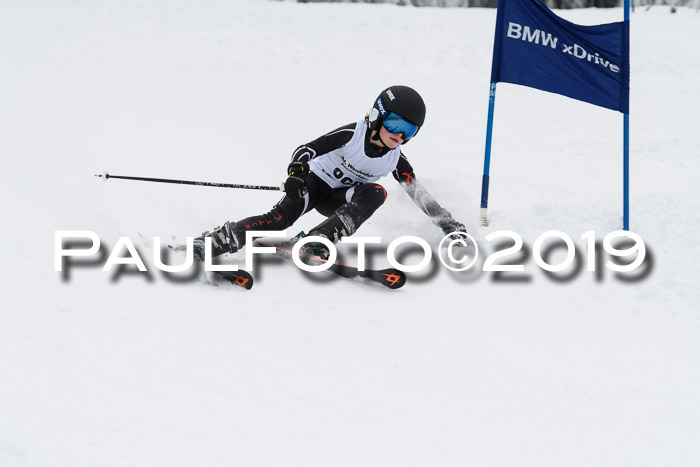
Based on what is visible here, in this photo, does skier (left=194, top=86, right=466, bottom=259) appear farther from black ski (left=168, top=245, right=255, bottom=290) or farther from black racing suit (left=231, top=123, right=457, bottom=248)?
black ski (left=168, top=245, right=255, bottom=290)

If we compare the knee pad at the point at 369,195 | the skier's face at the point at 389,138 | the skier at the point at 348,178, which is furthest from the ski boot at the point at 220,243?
the skier's face at the point at 389,138

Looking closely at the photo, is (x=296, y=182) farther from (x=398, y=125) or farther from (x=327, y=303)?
(x=327, y=303)

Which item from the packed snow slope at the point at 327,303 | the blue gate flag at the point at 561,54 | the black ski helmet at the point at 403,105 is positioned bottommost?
the packed snow slope at the point at 327,303

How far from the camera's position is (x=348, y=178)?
474 centimetres

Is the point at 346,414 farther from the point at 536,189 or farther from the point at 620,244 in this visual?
the point at 536,189

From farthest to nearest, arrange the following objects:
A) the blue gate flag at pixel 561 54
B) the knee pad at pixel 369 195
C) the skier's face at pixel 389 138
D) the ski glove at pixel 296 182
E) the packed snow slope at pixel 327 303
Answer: the blue gate flag at pixel 561 54 < the skier's face at pixel 389 138 < the knee pad at pixel 369 195 < the ski glove at pixel 296 182 < the packed snow slope at pixel 327 303

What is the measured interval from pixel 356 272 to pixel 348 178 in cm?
83

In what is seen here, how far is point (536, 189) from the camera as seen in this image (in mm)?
6168

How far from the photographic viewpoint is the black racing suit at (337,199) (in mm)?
4324

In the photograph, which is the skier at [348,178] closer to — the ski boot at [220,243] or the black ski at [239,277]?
the ski boot at [220,243]

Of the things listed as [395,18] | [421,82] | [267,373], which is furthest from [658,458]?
[395,18]

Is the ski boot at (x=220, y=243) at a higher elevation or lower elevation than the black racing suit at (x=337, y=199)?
lower

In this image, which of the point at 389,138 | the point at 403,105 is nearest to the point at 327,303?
the point at 389,138

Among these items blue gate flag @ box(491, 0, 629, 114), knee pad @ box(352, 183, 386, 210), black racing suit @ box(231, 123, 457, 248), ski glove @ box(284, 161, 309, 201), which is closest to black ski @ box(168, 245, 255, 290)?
black racing suit @ box(231, 123, 457, 248)
